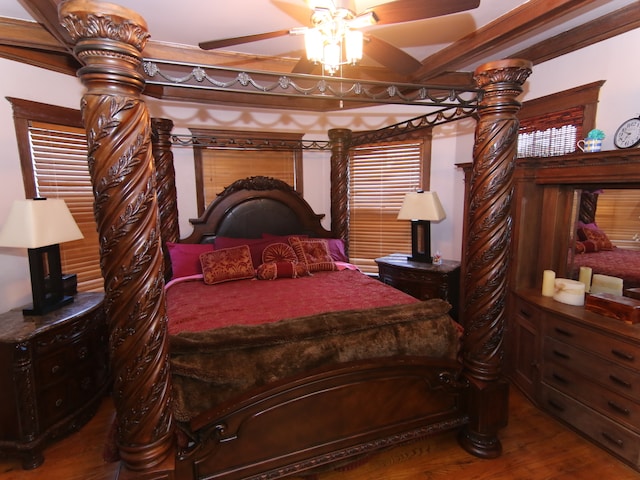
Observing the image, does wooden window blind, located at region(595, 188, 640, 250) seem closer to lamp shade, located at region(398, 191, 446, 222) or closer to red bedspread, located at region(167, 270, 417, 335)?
lamp shade, located at region(398, 191, 446, 222)

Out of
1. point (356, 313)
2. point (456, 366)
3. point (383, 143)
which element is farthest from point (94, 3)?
point (383, 143)

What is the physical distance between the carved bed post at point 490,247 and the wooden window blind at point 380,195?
2.27m

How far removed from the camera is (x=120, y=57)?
4.03 feet

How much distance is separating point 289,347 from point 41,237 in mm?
1796

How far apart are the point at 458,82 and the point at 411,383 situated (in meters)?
3.24

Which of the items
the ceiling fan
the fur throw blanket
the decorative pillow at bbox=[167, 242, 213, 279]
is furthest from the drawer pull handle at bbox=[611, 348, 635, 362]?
the decorative pillow at bbox=[167, 242, 213, 279]

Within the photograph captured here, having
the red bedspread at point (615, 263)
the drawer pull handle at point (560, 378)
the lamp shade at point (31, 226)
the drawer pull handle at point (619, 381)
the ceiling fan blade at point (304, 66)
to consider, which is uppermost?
the ceiling fan blade at point (304, 66)

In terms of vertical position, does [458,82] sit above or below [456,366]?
above

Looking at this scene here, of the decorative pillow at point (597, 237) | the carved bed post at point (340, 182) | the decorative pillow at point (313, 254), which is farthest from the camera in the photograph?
the carved bed post at point (340, 182)

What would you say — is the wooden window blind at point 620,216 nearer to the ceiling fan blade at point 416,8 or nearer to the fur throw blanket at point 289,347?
the fur throw blanket at point 289,347

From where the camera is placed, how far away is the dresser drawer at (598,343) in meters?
2.01

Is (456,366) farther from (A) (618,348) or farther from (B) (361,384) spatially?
(A) (618,348)

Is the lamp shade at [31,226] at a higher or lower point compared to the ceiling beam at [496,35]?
lower

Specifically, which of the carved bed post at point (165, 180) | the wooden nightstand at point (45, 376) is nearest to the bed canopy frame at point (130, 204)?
the wooden nightstand at point (45, 376)
